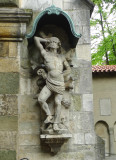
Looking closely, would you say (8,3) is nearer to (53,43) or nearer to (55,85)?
(53,43)

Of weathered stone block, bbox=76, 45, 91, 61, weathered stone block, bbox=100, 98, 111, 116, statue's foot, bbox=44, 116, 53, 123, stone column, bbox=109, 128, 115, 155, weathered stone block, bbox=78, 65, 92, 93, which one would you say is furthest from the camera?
weathered stone block, bbox=100, 98, 111, 116

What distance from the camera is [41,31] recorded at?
5.75 metres

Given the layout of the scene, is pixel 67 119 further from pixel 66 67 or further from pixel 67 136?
pixel 66 67

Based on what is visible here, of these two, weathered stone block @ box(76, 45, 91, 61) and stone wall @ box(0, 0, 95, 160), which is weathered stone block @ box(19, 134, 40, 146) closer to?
stone wall @ box(0, 0, 95, 160)

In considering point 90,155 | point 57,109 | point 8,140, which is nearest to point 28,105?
point 57,109

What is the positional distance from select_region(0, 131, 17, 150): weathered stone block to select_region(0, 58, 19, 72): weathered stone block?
1.14m

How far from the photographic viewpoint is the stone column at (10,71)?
514 centimetres

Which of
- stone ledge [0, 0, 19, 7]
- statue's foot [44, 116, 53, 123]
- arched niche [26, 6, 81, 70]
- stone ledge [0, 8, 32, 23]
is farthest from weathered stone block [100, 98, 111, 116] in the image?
stone ledge [0, 0, 19, 7]

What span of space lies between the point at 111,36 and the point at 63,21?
988cm

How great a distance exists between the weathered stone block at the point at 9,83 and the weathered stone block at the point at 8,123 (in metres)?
0.47

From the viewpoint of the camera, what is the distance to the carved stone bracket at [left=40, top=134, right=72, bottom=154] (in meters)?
5.01

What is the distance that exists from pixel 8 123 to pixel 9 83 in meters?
0.73

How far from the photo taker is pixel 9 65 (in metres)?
5.43

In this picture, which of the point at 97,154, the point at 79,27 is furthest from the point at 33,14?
the point at 97,154
